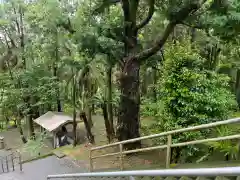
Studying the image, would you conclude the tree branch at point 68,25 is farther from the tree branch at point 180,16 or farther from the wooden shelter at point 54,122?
the wooden shelter at point 54,122

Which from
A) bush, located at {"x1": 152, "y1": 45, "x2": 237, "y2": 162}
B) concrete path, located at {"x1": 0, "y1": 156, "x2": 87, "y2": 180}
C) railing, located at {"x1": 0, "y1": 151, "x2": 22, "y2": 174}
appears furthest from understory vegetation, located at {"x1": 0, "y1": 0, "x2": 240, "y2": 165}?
railing, located at {"x1": 0, "y1": 151, "x2": 22, "y2": 174}

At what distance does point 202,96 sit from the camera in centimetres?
641

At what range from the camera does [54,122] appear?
1398 cm

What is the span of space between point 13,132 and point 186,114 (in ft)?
54.9

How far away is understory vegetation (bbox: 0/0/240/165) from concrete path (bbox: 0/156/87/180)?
2.16m

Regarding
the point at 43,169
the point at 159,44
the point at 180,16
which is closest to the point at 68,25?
the point at 159,44

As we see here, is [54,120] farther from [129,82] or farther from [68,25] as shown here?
[68,25]

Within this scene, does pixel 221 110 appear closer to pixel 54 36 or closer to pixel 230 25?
pixel 230 25

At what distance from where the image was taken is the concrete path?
8.64 m

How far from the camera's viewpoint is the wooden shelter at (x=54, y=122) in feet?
44.6

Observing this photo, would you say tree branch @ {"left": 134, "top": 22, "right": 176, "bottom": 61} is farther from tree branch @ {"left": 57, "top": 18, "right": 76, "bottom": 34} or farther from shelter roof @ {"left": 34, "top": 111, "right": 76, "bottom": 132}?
shelter roof @ {"left": 34, "top": 111, "right": 76, "bottom": 132}

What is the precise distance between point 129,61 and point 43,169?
17.4 feet

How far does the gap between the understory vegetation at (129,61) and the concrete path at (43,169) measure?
7.10ft

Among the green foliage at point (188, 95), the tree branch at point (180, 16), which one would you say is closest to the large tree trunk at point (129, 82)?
the tree branch at point (180, 16)
